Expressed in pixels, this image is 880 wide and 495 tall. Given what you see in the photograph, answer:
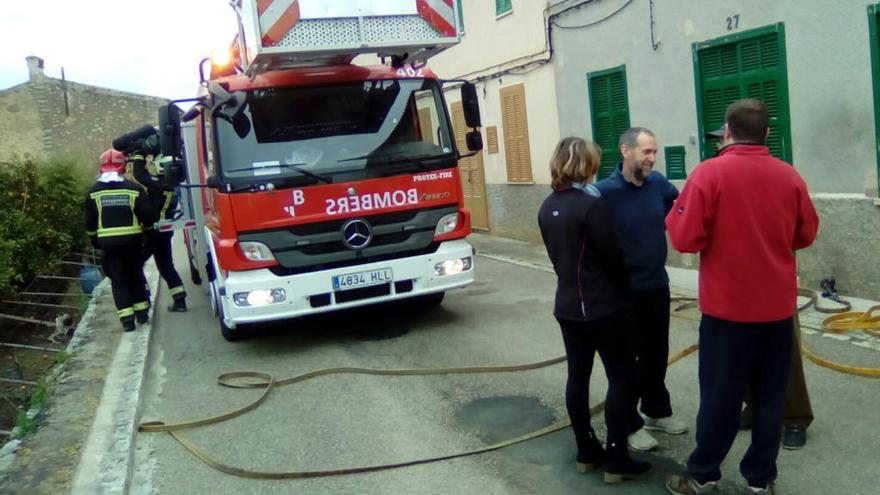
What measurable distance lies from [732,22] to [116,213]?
6728 millimetres

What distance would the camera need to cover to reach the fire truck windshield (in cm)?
671

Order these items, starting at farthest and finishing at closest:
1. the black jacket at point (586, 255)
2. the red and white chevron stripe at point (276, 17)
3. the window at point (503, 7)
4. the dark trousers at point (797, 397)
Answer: the window at point (503, 7) → the red and white chevron stripe at point (276, 17) → the dark trousers at point (797, 397) → the black jacket at point (586, 255)

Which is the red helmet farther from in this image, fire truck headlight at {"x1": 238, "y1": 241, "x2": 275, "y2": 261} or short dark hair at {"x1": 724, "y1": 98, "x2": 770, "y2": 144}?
short dark hair at {"x1": 724, "y1": 98, "x2": 770, "y2": 144}

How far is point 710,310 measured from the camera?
3490mm

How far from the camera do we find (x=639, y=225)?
4121 mm

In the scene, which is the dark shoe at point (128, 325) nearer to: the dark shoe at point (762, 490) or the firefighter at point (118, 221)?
the firefighter at point (118, 221)

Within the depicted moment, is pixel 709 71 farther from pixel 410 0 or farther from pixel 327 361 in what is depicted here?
pixel 327 361

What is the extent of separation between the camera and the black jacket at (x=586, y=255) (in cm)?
375

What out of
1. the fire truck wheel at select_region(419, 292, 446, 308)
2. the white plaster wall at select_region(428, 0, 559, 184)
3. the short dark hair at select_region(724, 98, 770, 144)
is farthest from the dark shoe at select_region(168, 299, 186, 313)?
the short dark hair at select_region(724, 98, 770, 144)

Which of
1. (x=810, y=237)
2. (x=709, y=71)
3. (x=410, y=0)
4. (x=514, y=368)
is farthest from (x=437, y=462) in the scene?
(x=709, y=71)

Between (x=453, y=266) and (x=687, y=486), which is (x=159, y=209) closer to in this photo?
(x=453, y=266)

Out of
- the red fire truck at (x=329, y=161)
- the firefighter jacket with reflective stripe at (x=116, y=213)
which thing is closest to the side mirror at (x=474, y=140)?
the red fire truck at (x=329, y=161)

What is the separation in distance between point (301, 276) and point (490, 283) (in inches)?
145

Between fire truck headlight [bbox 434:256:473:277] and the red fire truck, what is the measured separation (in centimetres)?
1
